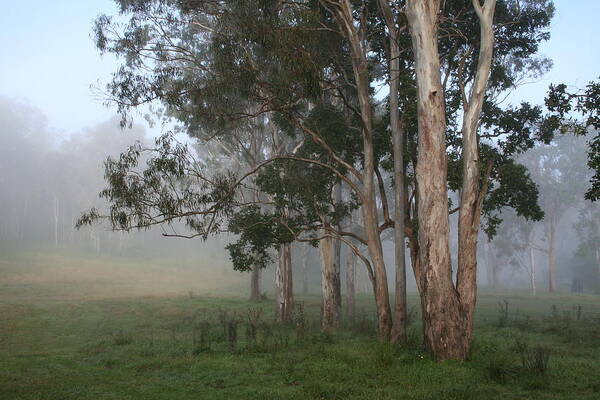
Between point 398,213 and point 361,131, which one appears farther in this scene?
point 361,131

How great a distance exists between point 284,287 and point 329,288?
13.5 feet

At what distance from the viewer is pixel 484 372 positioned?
9.14 metres

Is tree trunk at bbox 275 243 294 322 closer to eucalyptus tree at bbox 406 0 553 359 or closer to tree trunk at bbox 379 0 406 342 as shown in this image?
tree trunk at bbox 379 0 406 342

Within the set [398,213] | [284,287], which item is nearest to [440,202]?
[398,213]

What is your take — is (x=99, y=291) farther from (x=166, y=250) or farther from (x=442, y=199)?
(x=166, y=250)

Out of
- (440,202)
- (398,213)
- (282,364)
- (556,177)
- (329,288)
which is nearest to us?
(282,364)

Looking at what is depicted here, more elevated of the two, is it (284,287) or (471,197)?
(471,197)

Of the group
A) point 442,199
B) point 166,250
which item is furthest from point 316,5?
point 166,250

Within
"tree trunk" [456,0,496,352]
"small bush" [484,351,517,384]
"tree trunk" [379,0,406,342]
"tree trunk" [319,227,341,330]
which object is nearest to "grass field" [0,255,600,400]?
"small bush" [484,351,517,384]

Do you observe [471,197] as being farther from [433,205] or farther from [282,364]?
[282,364]

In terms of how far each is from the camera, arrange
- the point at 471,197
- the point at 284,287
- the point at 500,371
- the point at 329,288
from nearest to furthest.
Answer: the point at 500,371 < the point at 471,197 < the point at 329,288 < the point at 284,287

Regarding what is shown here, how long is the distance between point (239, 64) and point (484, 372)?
33.4 feet

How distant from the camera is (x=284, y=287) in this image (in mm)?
22969

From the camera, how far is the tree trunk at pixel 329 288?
741 inches
